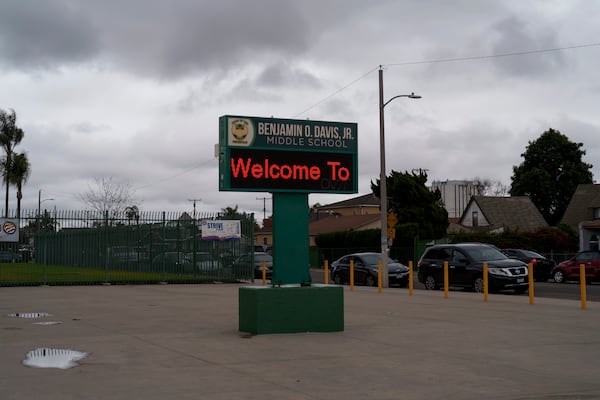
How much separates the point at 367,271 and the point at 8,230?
13329mm

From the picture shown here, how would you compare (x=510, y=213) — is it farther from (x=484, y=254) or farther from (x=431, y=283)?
(x=484, y=254)

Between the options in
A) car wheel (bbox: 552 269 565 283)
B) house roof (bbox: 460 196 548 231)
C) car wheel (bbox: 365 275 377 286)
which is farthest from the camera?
house roof (bbox: 460 196 548 231)

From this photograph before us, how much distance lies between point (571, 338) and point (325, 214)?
94136mm

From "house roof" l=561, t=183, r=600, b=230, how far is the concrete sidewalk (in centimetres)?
4399

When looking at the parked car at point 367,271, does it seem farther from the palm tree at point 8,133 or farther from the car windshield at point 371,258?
the palm tree at point 8,133

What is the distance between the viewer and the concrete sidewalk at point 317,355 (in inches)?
310

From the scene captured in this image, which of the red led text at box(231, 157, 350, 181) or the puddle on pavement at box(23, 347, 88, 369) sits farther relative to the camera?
the red led text at box(231, 157, 350, 181)

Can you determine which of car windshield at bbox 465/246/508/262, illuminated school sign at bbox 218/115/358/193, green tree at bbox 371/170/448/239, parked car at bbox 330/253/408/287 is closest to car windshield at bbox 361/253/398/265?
parked car at bbox 330/253/408/287

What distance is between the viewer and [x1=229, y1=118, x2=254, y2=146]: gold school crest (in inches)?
493

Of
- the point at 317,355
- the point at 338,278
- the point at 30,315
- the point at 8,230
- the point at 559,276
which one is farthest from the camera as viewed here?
the point at 559,276

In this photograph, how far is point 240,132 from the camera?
496 inches

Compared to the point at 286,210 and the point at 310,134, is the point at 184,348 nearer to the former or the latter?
the point at 286,210

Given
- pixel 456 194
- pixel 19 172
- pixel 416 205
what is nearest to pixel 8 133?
pixel 19 172

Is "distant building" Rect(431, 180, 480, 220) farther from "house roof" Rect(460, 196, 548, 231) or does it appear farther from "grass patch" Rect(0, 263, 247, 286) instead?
"grass patch" Rect(0, 263, 247, 286)
